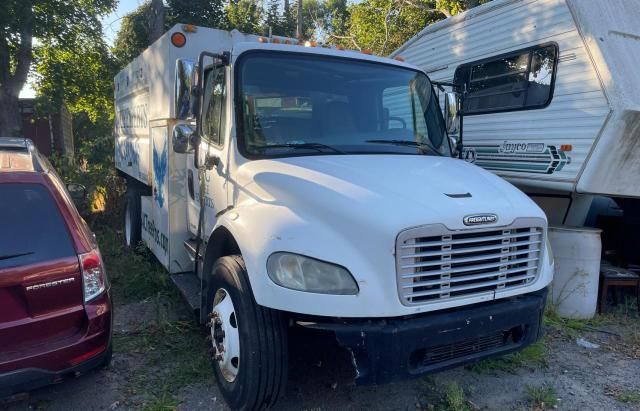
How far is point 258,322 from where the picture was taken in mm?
2979

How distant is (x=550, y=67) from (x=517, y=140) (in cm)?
92

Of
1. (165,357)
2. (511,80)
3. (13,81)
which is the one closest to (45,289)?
(165,357)

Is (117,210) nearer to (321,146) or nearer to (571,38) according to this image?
(321,146)

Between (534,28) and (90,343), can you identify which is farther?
(534,28)

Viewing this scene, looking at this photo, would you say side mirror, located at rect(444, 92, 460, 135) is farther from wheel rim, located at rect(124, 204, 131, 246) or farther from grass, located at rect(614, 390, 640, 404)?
wheel rim, located at rect(124, 204, 131, 246)

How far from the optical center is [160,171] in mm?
5488

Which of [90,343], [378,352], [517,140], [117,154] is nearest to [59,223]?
[90,343]

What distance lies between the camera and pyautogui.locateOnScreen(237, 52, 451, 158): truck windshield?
146 inches

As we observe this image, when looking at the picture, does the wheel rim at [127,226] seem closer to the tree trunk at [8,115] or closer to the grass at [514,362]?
the grass at [514,362]

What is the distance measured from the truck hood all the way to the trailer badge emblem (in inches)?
0.9

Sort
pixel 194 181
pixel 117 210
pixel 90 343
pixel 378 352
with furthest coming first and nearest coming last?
1. pixel 117 210
2. pixel 194 181
3. pixel 90 343
4. pixel 378 352

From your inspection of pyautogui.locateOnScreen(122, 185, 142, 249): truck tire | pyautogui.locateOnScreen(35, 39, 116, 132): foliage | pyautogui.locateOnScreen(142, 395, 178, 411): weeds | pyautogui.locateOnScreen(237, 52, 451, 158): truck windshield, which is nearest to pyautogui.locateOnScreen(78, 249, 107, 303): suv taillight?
pyautogui.locateOnScreen(142, 395, 178, 411): weeds

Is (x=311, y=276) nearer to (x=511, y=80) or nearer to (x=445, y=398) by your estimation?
(x=445, y=398)

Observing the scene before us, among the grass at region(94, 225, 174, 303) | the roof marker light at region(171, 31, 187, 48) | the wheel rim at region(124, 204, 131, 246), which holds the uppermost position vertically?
the roof marker light at region(171, 31, 187, 48)
